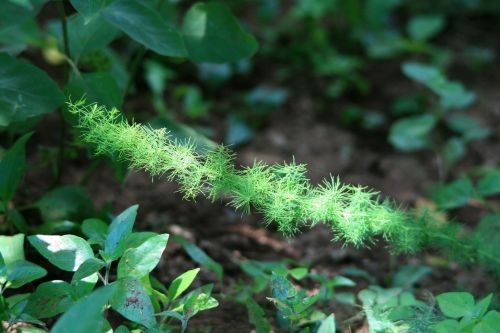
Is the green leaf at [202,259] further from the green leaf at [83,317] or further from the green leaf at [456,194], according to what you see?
the green leaf at [456,194]

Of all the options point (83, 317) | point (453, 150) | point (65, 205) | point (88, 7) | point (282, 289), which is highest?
point (88, 7)

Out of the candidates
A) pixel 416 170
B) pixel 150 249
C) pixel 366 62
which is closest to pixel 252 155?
pixel 416 170

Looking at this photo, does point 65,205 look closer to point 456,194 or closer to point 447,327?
point 447,327

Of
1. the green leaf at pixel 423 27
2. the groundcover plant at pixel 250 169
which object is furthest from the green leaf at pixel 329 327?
the green leaf at pixel 423 27

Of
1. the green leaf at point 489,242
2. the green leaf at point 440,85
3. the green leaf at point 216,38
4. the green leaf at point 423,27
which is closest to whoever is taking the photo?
the green leaf at point 489,242

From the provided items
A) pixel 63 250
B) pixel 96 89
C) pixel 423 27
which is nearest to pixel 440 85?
pixel 423 27

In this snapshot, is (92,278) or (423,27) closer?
(92,278)
